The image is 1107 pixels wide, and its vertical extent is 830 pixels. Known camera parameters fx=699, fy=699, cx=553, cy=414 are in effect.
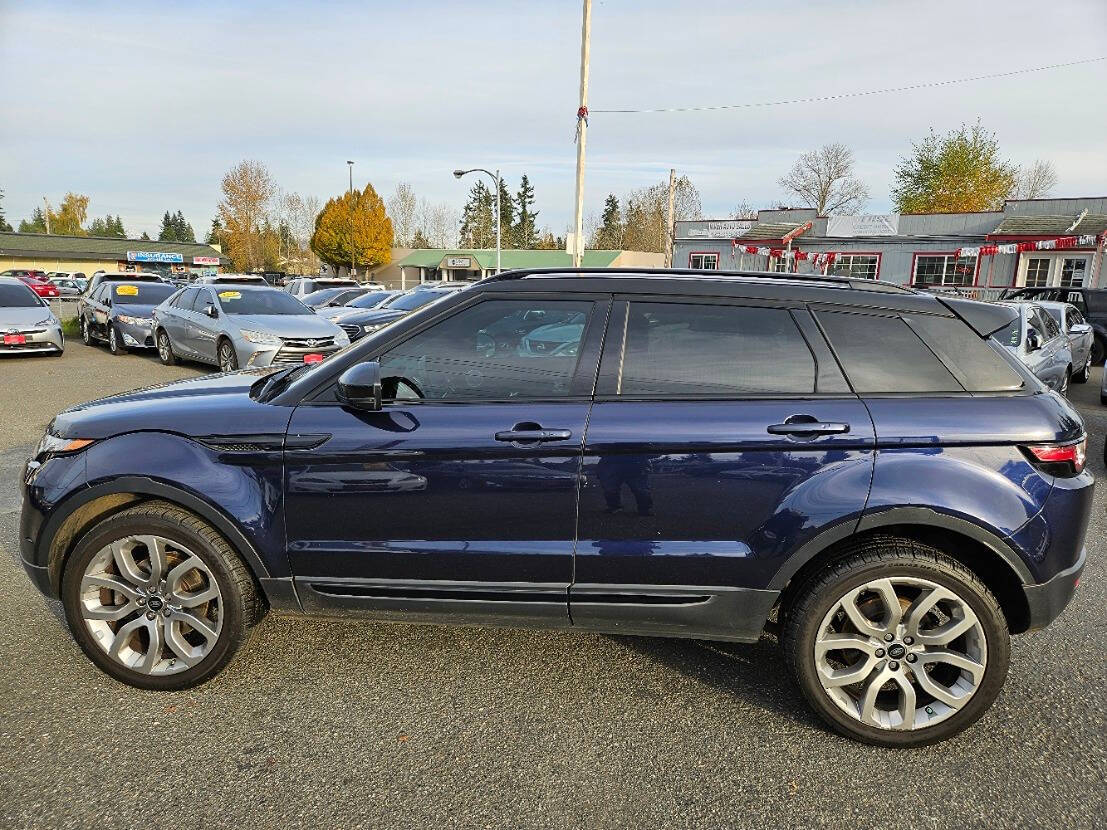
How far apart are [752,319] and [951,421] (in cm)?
83

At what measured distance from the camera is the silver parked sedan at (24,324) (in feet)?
43.5

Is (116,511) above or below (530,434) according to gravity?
below

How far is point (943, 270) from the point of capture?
30.5 meters

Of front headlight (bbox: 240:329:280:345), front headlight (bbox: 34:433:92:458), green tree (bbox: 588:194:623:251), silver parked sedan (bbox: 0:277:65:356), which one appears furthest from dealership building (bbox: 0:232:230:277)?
front headlight (bbox: 34:433:92:458)

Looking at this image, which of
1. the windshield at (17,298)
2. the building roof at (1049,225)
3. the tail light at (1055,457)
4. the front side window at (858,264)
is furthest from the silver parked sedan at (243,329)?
the building roof at (1049,225)

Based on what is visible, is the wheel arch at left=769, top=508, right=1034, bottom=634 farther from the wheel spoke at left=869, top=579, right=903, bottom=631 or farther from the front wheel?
the front wheel

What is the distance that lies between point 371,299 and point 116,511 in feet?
55.8

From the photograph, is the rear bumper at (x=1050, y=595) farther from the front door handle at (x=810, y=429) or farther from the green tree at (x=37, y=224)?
the green tree at (x=37, y=224)

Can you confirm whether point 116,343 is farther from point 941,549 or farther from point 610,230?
point 610,230

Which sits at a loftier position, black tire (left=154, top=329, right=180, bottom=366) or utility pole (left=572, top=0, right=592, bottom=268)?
utility pole (left=572, top=0, right=592, bottom=268)

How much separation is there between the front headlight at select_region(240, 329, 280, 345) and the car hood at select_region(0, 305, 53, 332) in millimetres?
6040

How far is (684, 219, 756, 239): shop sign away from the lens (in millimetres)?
34656

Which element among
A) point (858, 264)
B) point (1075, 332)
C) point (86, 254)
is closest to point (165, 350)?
point (1075, 332)

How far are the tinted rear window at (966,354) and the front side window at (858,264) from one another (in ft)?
103
